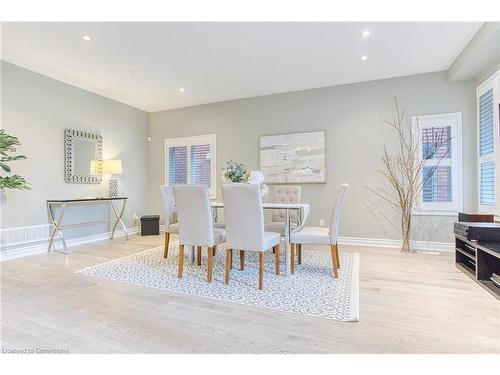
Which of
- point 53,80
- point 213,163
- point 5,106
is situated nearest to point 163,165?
point 213,163

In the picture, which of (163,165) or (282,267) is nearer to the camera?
(282,267)

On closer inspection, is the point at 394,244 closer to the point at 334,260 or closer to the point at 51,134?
the point at 334,260

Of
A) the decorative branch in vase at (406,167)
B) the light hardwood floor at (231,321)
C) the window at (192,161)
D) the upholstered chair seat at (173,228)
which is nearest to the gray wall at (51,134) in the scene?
the window at (192,161)

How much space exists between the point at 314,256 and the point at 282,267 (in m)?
0.69

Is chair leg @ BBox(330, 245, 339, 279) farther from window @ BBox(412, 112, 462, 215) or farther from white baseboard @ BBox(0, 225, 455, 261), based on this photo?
window @ BBox(412, 112, 462, 215)

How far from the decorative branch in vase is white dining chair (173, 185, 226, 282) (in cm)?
291

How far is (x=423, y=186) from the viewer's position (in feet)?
13.6

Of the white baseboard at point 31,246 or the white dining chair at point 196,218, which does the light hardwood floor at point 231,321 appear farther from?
the white baseboard at point 31,246

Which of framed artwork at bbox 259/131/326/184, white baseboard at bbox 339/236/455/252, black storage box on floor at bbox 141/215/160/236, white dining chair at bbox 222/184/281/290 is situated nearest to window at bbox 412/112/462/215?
white baseboard at bbox 339/236/455/252

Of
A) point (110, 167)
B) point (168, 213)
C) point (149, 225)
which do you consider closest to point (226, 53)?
point (168, 213)

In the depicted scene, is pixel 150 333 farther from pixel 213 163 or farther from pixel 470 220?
pixel 213 163

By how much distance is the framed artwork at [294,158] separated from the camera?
471 centimetres

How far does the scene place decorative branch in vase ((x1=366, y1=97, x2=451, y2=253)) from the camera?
13.2 ft

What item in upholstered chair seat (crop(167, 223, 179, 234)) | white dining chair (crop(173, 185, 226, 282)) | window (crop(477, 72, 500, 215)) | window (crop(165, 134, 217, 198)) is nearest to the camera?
white dining chair (crop(173, 185, 226, 282))
